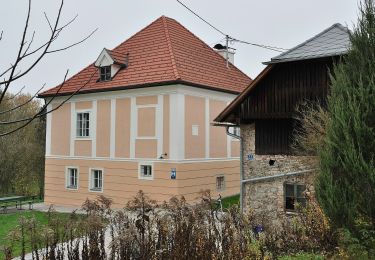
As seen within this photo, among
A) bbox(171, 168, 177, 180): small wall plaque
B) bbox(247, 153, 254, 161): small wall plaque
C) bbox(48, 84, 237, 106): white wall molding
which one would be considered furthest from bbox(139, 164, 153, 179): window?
bbox(247, 153, 254, 161): small wall plaque

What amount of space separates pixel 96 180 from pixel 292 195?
10.4 m

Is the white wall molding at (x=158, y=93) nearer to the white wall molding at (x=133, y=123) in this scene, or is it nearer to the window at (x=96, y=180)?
the white wall molding at (x=133, y=123)

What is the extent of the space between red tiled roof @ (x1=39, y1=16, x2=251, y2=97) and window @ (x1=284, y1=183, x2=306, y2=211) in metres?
6.47

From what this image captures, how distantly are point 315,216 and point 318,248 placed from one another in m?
0.76

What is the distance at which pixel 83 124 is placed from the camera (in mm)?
20531

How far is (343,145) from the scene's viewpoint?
6086 millimetres

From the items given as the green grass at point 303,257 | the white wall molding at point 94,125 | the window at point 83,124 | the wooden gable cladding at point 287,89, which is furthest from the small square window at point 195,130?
the green grass at point 303,257

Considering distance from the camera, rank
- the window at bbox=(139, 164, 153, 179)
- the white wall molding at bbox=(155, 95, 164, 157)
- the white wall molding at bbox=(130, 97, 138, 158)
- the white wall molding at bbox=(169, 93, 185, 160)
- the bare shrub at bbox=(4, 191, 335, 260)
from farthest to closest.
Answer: the white wall molding at bbox=(130, 97, 138, 158)
the window at bbox=(139, 164, 153, 179)
the white wall molding at bbox=(155, 95, 164, 157)
the white wall molding at bbox=(169, 93, 185, 160)
the bare shrub at bbox=(4, 191, 335, 260)

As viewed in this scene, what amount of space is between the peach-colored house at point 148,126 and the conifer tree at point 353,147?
1099 centimetres

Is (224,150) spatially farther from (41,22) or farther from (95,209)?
(41,22)

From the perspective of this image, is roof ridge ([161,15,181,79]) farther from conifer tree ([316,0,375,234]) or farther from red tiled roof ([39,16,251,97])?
conifer tree ([316,0,375,234])

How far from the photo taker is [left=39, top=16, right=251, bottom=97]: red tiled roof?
1816 cm

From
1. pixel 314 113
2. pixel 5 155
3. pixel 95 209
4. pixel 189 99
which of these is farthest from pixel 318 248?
pixel 5 155

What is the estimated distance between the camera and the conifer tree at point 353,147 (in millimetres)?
5871
